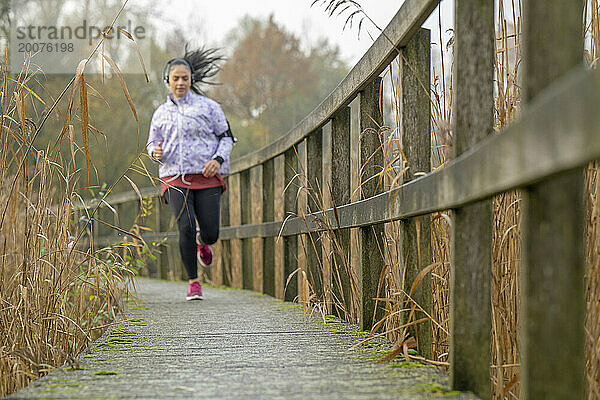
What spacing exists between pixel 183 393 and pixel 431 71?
1443mm

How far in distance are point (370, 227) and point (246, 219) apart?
148 inches

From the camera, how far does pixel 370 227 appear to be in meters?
3.23

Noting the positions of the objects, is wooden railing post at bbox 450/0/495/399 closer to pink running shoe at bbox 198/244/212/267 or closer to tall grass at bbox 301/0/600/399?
tall grass at bbox 301/0/600/399

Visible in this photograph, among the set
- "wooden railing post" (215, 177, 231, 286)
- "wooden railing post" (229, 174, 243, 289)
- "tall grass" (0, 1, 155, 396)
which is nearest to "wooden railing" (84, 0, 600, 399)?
"tall grass" (0, 1, 155, 396)

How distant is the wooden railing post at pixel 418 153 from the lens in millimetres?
2492

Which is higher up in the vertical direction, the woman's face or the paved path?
the woman's face

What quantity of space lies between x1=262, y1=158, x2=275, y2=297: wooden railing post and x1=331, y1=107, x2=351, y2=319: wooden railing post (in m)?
1.86

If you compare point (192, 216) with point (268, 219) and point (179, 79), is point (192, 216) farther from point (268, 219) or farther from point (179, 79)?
point (179, 79)

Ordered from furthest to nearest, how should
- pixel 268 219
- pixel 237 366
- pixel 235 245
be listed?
pixel 235 245 < pixel 268 219 < pixel 237 366

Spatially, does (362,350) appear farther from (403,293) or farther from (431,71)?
(431,71)

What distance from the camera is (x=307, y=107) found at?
28578mm

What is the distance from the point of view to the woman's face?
18.3ft

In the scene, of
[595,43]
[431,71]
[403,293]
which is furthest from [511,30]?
[403,293]

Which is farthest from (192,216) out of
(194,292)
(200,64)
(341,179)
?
(341,179)
